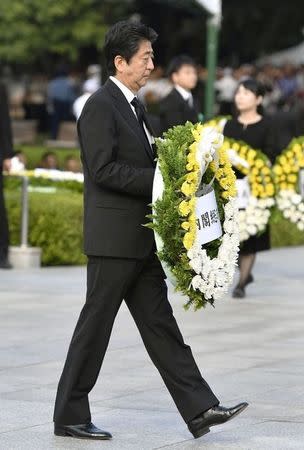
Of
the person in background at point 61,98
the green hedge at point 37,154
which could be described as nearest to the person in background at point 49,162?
the green hedge at point 37,154

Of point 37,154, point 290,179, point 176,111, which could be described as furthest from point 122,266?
point 37,154

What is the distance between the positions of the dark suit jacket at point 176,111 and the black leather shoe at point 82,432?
7.02m

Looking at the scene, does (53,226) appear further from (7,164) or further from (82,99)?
(82,99)

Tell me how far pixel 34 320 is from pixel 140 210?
4279mm

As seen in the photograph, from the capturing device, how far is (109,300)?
276 inches

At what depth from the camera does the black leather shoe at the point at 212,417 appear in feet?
22.8

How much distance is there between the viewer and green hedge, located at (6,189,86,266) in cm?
1483

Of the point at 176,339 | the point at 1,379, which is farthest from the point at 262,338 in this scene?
the point at 176,339

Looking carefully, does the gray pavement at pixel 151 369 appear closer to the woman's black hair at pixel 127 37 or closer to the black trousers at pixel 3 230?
the black trousers at pixel 3 230

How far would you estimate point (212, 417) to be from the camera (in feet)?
22.9

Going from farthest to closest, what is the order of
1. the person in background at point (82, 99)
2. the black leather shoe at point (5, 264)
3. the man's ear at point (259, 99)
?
the person in background at point (82, 99), the black leather shoe at point (5, 264), the man's ear at point (259, 99)

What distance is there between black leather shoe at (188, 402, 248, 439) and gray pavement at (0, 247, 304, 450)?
75 millimetres

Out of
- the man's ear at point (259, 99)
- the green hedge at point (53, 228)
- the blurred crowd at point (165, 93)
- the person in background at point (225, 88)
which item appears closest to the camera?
the man's ear at point (259, 99)

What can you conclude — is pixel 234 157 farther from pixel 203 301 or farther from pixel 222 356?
pixel 203 301
